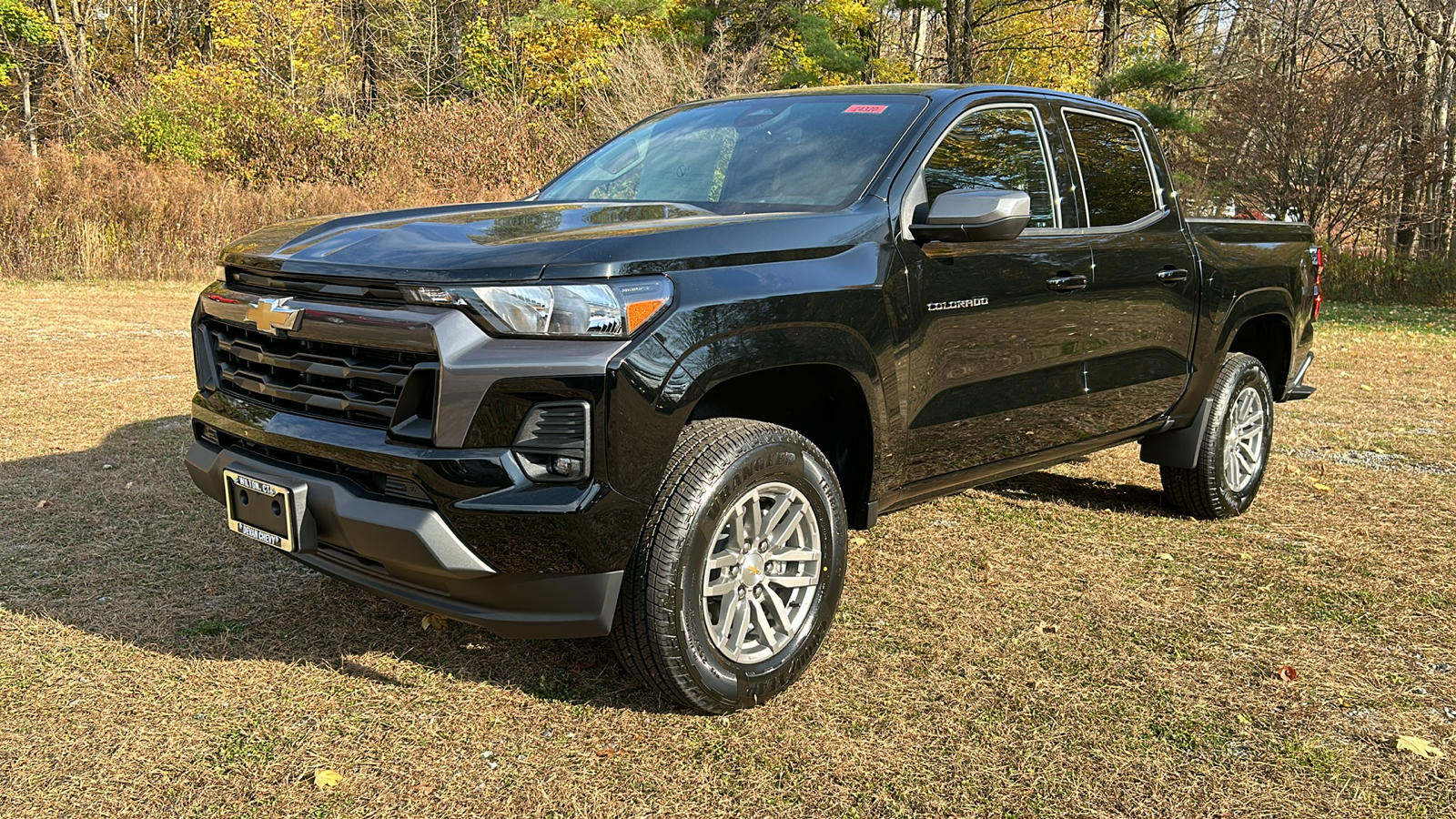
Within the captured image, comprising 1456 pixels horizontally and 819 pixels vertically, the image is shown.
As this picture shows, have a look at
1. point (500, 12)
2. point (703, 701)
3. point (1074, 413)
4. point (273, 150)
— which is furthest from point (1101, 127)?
point (500, 12)

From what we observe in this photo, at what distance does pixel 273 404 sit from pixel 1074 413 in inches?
113

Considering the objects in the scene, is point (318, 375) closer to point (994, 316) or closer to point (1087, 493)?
point (994, 316)

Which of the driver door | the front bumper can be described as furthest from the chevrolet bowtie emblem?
the driver door

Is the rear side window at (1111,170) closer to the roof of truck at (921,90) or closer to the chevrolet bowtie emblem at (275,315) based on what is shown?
the roof of truck at (921,90)

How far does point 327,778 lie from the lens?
112 inches

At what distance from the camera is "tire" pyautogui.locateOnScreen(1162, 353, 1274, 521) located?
17.1 ft

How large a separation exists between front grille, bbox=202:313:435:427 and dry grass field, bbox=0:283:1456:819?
0.89 meters

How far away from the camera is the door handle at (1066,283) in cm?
407

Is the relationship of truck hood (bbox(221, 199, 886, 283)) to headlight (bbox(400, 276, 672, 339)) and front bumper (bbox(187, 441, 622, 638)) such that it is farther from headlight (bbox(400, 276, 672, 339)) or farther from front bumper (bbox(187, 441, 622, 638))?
front bumper (bbox(187, 441, 622, 638))

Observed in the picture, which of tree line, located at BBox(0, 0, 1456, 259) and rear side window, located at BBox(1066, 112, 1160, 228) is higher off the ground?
tree line, located at BBox(0, 0, 1456, 259)

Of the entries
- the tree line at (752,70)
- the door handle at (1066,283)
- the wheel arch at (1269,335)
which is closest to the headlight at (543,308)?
the door handle at (1066,283)

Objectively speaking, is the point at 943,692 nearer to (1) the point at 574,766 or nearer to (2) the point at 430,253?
(1) the point at 574,766

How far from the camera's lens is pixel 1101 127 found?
4.70 m

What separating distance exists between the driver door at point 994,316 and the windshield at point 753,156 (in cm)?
23
